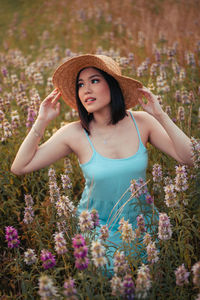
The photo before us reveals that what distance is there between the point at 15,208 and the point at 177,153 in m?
1.76

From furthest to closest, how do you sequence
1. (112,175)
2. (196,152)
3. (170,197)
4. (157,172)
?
(112,175)
(157,172)
(196,152)
(170,197)

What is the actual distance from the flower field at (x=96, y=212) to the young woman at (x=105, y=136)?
0.57 ft

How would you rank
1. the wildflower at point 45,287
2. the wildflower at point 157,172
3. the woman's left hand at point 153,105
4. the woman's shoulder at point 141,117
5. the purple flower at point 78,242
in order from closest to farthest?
the wildflower at point 45,287, the purple flower at point 78,242, the wildflower at point 157,172, the woman's left hand at point 153,105, the woman's shoulder at point 141,117

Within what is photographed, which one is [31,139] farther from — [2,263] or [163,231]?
[163,231]

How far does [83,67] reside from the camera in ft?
8.93

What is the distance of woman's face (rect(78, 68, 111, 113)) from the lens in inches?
103

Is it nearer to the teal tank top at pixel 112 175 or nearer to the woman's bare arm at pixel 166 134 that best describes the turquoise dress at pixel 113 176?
the teal tank top at pixel 112 175

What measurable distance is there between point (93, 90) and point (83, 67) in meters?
0.27

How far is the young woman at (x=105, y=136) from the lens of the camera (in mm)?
2592

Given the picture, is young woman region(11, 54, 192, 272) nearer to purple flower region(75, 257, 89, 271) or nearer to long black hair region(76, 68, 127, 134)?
long black hair region(76, 68, 127, 134)

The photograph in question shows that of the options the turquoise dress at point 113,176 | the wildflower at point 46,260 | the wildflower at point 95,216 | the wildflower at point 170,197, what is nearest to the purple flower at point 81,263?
the wildflower at point 46,260

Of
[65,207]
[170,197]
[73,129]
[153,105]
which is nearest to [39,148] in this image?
[73,129]

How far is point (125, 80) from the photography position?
2672mm

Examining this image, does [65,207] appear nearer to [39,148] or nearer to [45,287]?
[45,287]
